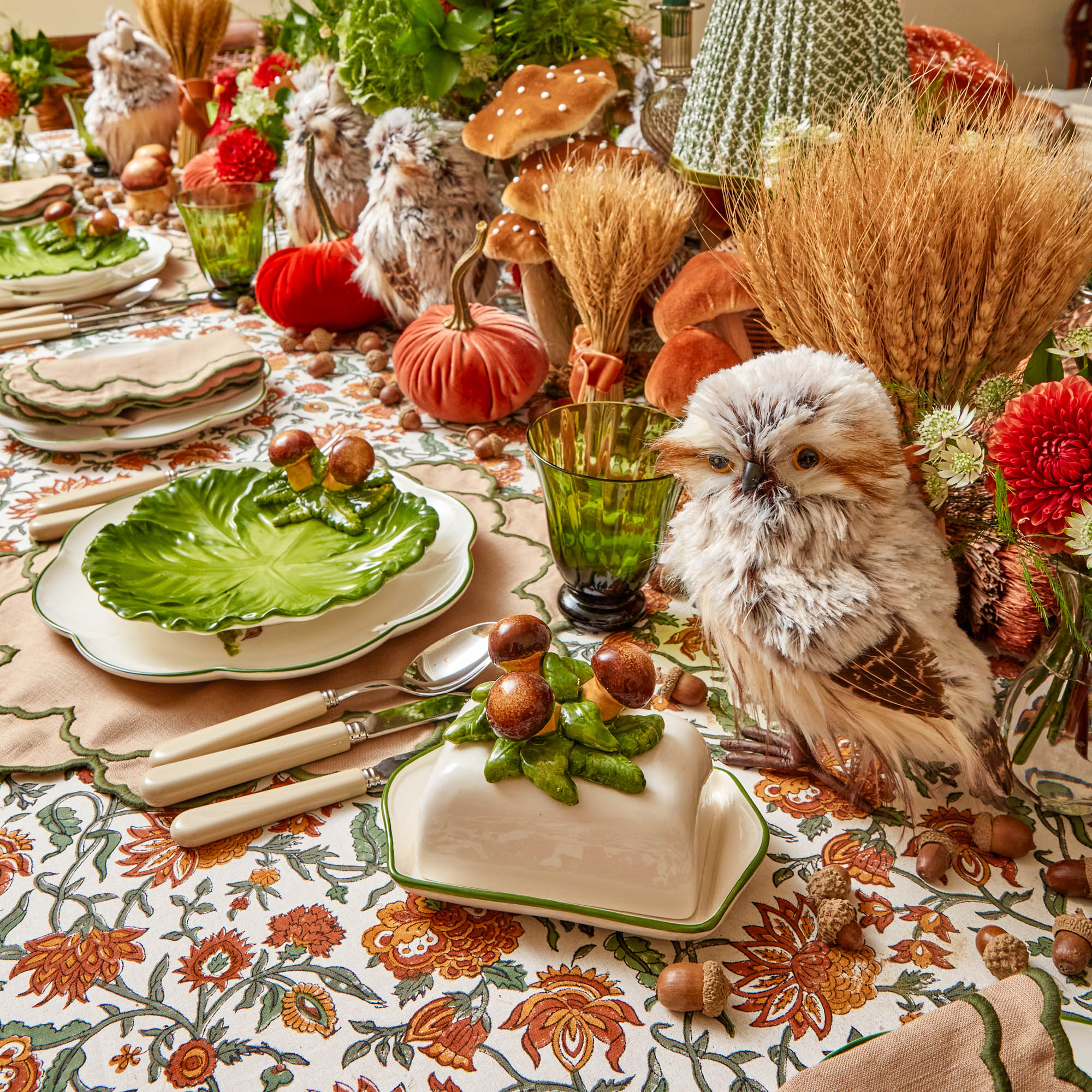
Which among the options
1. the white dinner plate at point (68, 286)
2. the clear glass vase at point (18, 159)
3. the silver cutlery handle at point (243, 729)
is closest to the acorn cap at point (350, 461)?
the silver cutlery handle at point (243, 729)

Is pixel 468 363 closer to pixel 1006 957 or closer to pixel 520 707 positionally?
pixel 520 707

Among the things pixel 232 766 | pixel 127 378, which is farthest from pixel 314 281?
pixel 232 766

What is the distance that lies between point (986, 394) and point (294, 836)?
21.1 inches

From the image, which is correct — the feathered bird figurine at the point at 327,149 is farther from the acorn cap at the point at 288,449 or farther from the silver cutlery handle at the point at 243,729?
the silver cutlery handle at the point at 243,729

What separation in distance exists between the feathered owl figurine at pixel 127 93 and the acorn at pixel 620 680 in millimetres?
1953

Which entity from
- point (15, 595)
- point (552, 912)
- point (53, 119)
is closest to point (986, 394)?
point (552, 912)

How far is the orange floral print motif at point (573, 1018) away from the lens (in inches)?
19.3

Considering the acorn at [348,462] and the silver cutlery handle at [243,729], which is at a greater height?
the acorn at [348,462]

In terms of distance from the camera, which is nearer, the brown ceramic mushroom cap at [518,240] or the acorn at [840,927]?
the acorn at [840,927]

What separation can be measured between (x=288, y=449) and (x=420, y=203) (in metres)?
0.54

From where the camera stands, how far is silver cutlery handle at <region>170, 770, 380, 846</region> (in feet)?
1.99

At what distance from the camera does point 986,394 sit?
603 mm

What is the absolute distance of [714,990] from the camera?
494 mm

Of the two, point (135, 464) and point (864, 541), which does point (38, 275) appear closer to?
point (135, 464)
